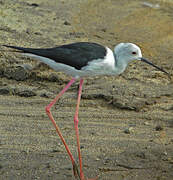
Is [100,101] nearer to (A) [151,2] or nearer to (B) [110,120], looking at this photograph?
(B) [110,120]

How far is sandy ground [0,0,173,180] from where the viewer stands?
4.36 m

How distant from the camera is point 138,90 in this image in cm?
596

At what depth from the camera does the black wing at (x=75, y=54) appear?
4027 mm

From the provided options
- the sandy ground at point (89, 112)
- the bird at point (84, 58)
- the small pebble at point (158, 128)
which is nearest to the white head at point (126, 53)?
the bird at point (84, 58)

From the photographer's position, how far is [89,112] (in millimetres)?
5512

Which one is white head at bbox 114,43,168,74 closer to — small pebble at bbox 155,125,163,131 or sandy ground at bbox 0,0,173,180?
sandy ground at bbox 0,0,173,180

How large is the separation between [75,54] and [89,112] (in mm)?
1560

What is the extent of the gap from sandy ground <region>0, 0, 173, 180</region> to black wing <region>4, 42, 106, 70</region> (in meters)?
1.01

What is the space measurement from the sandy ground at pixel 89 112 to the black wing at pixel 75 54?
3.31 feet

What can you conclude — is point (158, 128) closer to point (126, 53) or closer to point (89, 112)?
point (89, 112)

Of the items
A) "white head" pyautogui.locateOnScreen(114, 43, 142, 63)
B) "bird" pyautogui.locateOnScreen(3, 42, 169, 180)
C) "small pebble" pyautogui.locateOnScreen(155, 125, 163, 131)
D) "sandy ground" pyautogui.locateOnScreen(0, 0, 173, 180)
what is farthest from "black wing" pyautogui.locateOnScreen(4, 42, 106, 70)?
"small pebble" pyautogui.locateOnScreen(155, 125, 163, 131)

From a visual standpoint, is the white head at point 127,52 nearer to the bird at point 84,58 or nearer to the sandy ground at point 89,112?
the bird at point 84,58

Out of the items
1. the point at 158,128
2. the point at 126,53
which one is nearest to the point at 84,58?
the point at 126,53

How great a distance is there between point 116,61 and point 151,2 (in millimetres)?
7190
